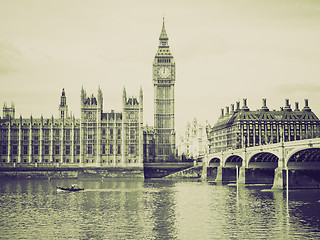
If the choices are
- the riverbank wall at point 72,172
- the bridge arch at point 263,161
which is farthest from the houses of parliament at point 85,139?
the bridge arch at point 263,161

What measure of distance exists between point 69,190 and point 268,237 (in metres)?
67.4

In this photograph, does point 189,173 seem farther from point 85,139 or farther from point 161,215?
point 161,215

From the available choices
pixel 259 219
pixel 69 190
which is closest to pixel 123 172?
pixel 69 190

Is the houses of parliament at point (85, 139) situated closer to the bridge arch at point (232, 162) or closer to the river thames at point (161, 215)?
the bridge arch at point (232, 162)

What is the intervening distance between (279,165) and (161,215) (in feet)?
138

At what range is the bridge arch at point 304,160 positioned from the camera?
11312 cm

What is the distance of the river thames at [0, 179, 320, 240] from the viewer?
207 feet

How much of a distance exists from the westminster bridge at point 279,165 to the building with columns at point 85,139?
38.0 meters

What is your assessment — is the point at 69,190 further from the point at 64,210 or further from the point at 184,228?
the point at 184,228

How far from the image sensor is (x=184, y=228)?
6731 centimetres

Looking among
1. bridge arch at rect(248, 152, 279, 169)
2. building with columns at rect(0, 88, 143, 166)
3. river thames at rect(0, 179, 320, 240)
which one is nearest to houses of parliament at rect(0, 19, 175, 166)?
building with columns at rect(0, 88, 143, 166)

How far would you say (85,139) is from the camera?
18950 cm

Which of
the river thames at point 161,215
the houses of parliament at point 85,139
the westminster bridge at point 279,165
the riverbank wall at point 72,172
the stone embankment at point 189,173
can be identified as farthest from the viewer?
the houses of parliament at point 85,139

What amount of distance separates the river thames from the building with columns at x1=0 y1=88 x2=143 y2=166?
248ft
